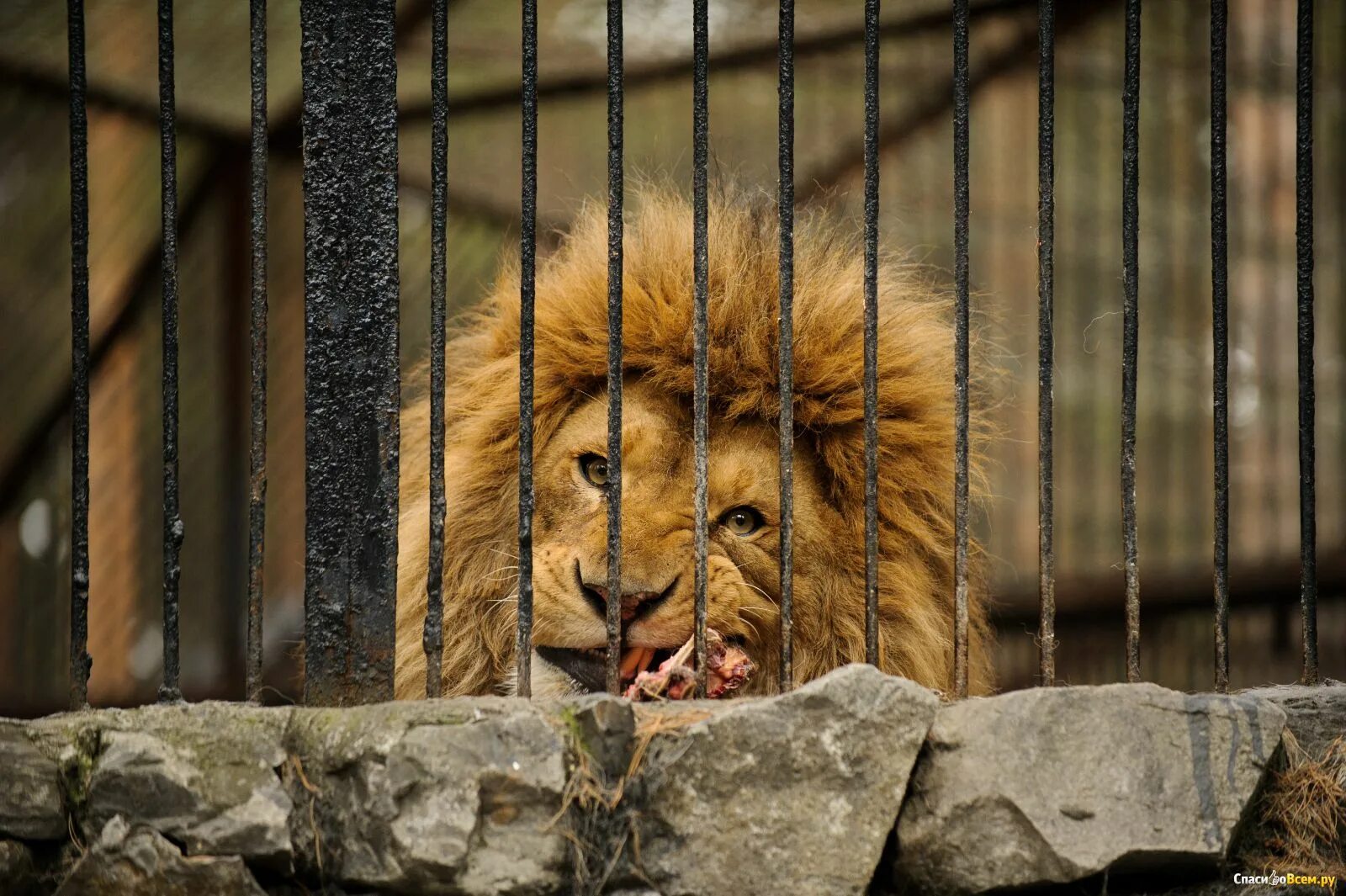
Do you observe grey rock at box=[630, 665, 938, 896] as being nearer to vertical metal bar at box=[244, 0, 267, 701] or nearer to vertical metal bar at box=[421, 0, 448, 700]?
vertical metal bar at box=[421, 0, 448, 700]

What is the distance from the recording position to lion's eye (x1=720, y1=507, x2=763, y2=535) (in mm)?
3184

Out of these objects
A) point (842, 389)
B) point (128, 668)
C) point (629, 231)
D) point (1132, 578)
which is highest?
point (629, 231)

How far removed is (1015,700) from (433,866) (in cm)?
97

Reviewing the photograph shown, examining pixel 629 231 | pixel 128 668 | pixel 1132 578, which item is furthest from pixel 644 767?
pixel 128 668

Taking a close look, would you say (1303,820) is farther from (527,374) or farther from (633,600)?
(527,374)

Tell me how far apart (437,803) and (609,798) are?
27 centimetres

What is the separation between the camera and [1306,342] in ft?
8.70

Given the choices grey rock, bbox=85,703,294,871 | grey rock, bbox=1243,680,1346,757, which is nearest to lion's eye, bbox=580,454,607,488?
grey rock, bbox=85,703,294,871

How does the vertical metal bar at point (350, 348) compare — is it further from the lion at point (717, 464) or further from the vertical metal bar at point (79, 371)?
the lion at point (717, 464)

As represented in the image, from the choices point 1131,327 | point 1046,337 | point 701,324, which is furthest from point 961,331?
point 701,324

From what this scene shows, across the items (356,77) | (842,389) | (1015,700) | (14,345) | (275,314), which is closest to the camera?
(1015,700)

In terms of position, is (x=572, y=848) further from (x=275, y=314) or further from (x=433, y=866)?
(x=275, y=314)

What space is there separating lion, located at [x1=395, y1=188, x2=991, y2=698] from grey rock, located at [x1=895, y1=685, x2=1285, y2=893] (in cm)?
81

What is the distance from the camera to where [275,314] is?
19.4 feet
